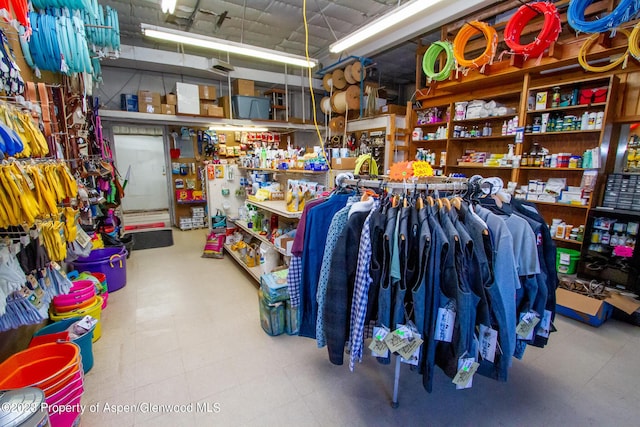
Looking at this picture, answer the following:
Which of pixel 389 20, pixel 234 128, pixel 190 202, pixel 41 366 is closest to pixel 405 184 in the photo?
pixel 389 20

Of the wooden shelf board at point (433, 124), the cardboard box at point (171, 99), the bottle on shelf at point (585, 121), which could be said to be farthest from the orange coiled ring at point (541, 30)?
the cardboard box at point (171, 99)

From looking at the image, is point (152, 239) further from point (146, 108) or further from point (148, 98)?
point (148, 98)

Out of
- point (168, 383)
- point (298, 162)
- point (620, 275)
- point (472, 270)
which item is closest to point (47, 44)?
point (298, 162)

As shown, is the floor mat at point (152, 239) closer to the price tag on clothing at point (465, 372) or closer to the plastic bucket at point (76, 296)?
the plastic bucket at point (76, 296)

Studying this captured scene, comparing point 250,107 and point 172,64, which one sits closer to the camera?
point 172,64

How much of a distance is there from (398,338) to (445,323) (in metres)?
0.25

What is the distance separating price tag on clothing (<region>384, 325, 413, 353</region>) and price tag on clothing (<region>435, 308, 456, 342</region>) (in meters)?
0.15

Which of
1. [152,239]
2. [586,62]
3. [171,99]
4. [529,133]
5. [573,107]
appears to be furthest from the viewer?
[152,239]

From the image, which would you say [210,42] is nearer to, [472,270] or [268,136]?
[472,270]

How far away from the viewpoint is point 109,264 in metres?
3.73

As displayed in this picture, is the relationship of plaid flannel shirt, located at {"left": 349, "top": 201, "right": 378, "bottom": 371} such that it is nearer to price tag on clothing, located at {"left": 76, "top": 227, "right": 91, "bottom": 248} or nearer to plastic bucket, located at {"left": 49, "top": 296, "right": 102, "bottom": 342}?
plastic bucket, located at {"left": 49, "top": 296, "right": 102, "bottom": 342}

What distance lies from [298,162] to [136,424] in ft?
8.96

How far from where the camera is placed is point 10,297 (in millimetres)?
1849

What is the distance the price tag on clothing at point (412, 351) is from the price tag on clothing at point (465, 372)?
7.9 inches
